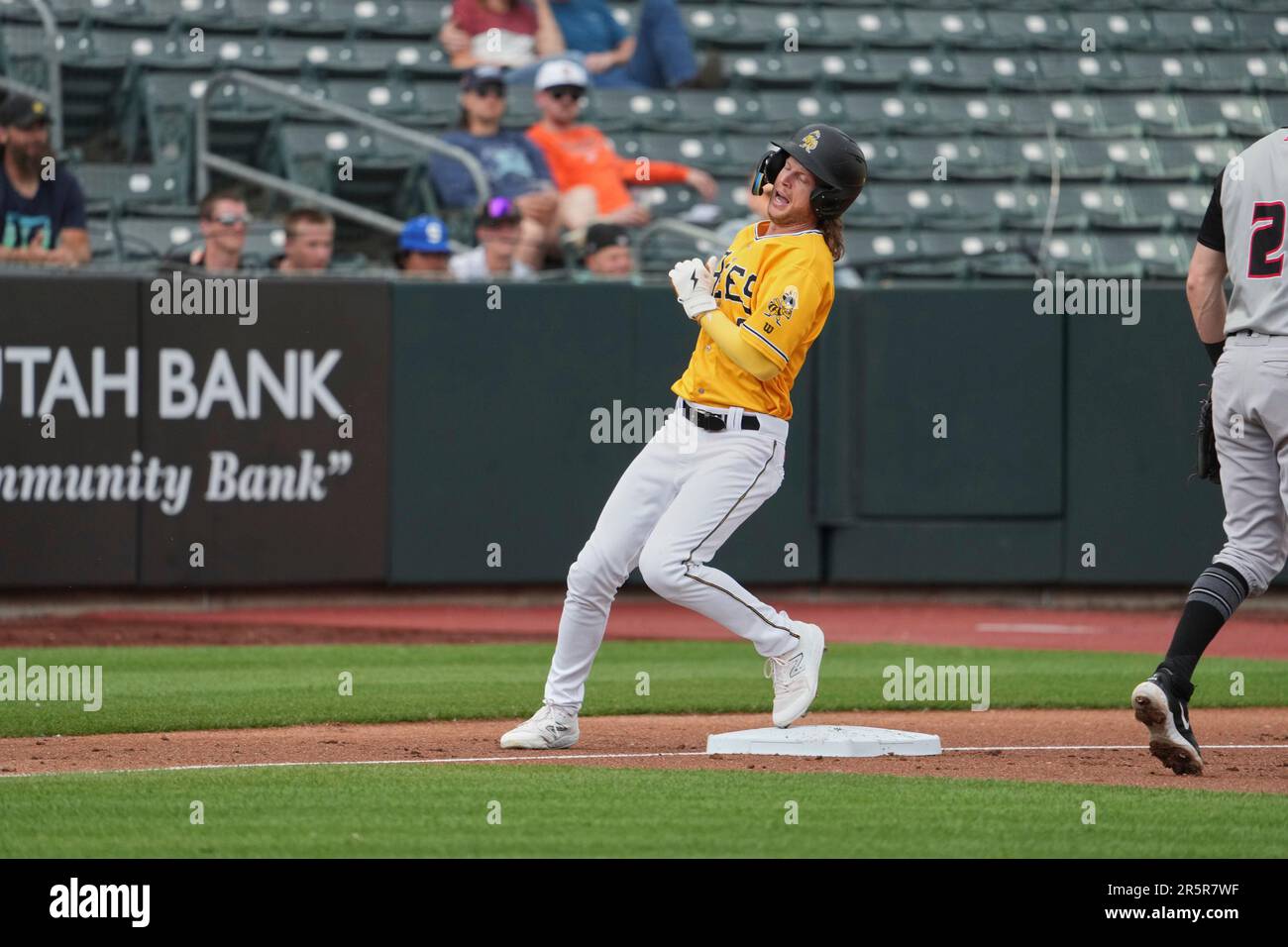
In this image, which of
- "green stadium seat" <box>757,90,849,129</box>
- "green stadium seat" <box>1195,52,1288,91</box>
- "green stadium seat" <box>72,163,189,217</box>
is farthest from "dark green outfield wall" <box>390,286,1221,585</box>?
"green stadium seat" <box>1195,52,1288,91</box>

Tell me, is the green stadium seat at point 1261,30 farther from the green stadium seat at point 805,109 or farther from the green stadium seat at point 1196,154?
the green stadium seat at point 805,109

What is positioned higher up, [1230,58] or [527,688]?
[1230,58]

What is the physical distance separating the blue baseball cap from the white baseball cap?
1652 mm

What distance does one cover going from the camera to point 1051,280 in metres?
13.3

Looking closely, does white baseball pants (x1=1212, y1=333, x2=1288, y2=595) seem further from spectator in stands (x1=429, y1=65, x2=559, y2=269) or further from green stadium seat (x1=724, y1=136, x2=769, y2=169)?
green stadium seat (x1=724, y1=136, x2=769, y2=169)

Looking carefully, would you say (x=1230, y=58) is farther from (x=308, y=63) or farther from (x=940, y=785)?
(x=940, y=785)

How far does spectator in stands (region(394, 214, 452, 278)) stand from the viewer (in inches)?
510

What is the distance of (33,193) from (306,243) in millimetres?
1692

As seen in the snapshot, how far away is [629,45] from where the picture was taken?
55.0ft

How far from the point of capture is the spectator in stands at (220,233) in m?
12.3

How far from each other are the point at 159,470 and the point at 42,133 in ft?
7.20

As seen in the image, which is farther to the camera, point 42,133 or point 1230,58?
point 1230,58
